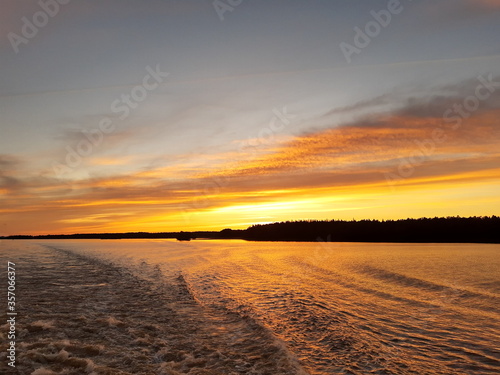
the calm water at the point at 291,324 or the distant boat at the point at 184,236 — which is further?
the distant boat at the point at 184,236

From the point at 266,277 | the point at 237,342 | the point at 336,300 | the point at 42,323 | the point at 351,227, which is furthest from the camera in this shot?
the point at 351,227

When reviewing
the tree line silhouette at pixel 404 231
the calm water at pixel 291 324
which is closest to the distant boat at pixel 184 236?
the tree line silhouette at pixel 404 231

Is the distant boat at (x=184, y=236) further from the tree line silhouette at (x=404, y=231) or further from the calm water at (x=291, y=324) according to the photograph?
the calm water at (x=291, y=324)

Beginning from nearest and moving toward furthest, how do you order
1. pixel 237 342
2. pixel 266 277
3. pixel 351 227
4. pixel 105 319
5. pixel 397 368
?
pixel 397 368, pixel 237 342, pixel 105 319, pixel 266 277, pixel 351 227

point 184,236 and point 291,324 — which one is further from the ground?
point 184,236

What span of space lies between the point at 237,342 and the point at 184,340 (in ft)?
6.82

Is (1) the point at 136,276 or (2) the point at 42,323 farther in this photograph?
(1) the point at 136,276

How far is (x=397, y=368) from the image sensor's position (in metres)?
11.0

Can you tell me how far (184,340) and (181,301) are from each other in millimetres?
7827

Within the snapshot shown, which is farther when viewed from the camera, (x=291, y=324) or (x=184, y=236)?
(x=184, y=236)

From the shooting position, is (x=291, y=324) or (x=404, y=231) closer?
(x=291, y=324)

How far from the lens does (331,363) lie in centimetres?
1161

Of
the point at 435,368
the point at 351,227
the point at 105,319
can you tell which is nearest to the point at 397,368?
the point at 435,368

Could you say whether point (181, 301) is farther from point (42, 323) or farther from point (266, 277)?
point (266, 277)
